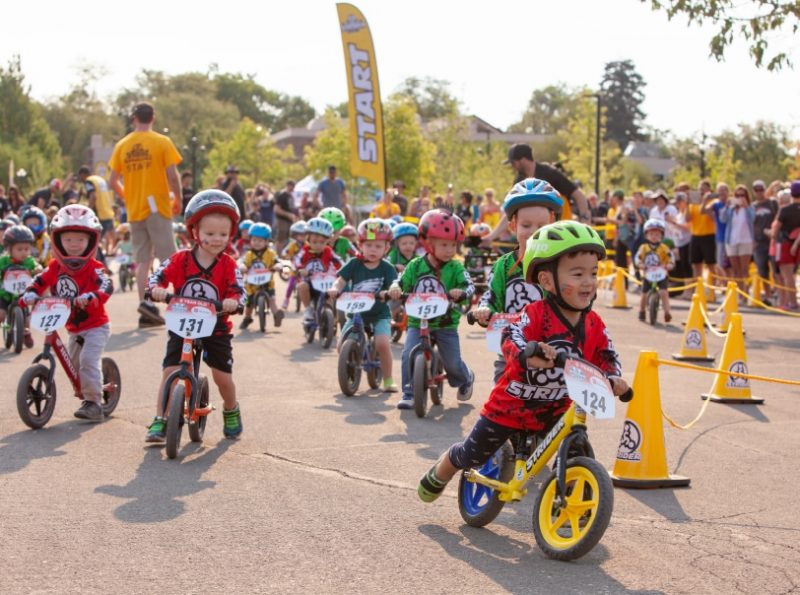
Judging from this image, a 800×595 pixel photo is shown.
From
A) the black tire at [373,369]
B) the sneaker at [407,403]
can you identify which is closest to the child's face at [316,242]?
A: the black tire at [373,369]

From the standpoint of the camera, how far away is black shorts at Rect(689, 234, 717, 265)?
2270 cm

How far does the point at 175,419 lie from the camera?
794cm

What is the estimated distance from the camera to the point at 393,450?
27.9 ft

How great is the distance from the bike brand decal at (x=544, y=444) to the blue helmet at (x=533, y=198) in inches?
82.9

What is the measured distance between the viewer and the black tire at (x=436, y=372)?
10273 millimetres

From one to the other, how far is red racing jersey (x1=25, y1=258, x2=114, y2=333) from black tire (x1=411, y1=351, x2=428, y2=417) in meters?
2.48

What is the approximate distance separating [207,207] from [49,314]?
1569mm

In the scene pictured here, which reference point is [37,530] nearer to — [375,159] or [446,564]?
[446,564]

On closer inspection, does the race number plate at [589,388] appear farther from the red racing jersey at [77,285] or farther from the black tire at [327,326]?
the black tire at [327,326]

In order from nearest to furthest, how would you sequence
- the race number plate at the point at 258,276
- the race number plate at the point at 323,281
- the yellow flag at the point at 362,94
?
1. the race number plate at the point at 323,281
2. the race number plate at the point at 258,276
3. the yellow flag at the point at 362,94

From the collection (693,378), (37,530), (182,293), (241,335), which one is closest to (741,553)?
(37,530)

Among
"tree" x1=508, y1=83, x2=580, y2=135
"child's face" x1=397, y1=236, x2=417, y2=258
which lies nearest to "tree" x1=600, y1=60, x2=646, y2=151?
"tree" x1=508, y1=83, x2=580, y2=135

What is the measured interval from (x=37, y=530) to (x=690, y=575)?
3.17m

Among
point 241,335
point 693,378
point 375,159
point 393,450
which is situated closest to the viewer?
point 393,450
